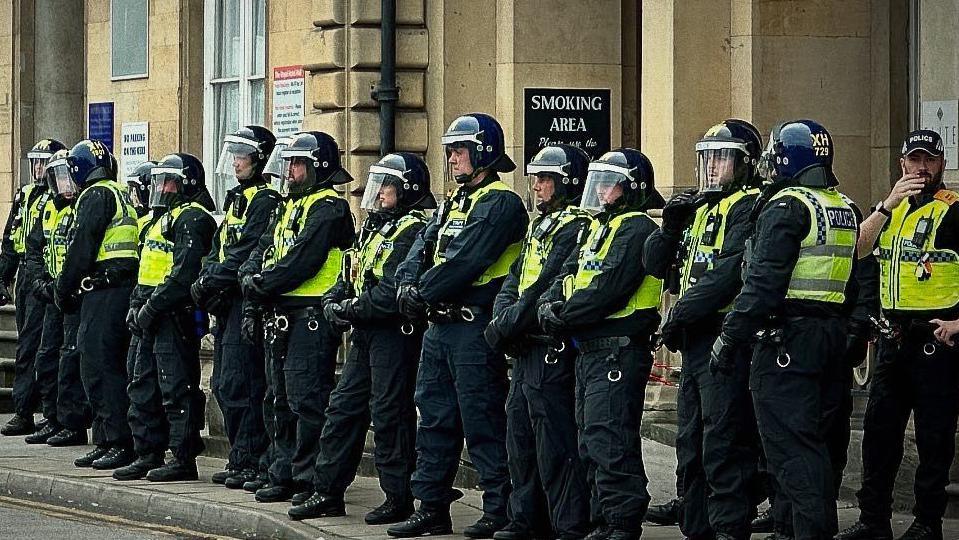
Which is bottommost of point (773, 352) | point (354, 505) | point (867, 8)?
point (354, 505)

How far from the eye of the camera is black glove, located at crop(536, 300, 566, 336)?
10125 mm

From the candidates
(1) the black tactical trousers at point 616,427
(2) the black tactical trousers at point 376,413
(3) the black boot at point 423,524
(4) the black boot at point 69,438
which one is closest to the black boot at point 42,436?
(4) the black boot at point 69,438

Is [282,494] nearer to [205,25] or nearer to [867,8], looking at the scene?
[867,8]

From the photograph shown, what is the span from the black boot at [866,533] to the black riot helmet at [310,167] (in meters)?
3.41

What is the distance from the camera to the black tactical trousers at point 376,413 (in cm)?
1142

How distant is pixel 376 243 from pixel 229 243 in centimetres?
147

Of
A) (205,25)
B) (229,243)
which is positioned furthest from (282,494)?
(205,25)

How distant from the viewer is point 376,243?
454 inches

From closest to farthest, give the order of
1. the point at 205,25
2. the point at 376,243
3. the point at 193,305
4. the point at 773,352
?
1. the point at 773,352
2. the point at 376,243
3. the point at 193,305
4. the point at 205,25

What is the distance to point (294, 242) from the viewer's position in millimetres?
11961

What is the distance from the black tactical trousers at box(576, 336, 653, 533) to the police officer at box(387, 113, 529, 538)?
90cm

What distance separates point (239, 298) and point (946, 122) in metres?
4.24

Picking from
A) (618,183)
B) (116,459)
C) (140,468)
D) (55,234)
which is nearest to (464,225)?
(618,183)

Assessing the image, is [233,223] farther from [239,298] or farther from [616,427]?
[616,427]
